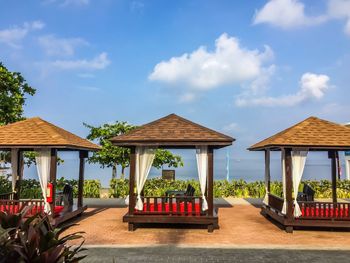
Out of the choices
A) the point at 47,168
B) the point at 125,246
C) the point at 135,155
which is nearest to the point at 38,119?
the point at 47,168

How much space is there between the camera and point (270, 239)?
35.0 feet

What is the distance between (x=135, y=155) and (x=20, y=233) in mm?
8576

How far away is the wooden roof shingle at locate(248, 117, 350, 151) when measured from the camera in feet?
38.7

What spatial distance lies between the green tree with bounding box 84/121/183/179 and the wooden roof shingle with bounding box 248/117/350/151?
44.7 ft

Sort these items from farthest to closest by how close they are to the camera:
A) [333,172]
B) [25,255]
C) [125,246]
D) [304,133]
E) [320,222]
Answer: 1. [333,172]
2. [304,133]
3. [320,222]
4. [125,246]
5. [25,255]

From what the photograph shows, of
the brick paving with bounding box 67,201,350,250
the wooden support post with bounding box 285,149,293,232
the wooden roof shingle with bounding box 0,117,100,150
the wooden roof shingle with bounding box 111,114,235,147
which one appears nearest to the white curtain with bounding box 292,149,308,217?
the wooden support post with bounding box 285,149,293,232

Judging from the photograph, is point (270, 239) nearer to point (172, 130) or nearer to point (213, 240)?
point (213, 240)

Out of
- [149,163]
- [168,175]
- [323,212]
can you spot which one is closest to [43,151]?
[149,163]

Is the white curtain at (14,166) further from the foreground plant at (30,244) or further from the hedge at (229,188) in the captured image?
the foreground plant at (30,244)

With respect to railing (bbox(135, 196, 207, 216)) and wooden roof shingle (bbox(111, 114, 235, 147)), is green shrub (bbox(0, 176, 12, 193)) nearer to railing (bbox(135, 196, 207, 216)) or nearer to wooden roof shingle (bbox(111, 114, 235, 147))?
wooden roof shingle (bbox(111, 114, 235, 147))

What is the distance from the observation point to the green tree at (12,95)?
19.6m

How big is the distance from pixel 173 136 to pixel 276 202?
15.8ft

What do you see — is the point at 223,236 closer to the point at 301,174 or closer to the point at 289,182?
the point at 289,182

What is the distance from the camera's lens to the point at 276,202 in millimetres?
13398
